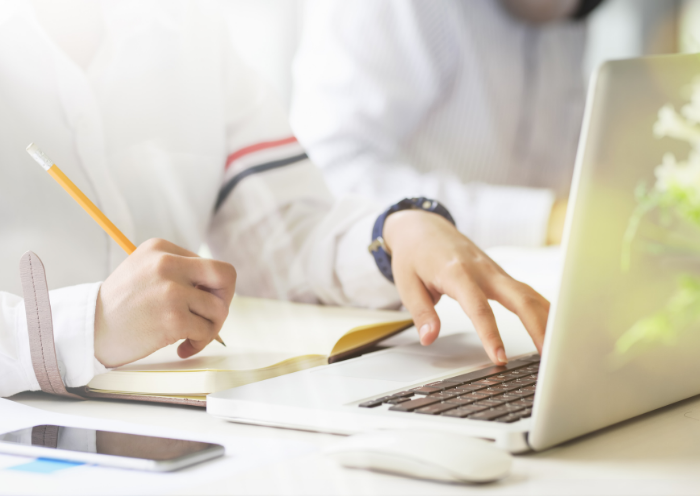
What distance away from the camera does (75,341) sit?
1.44 ft

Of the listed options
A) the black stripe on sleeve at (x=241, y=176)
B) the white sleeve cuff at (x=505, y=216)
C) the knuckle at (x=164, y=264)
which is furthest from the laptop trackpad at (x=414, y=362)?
the white sleeve cuff at (x=505, y=216)

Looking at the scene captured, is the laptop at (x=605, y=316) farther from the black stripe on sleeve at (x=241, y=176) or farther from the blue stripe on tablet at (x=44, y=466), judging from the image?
the black stripe on sleeve at (x=241, y=176)

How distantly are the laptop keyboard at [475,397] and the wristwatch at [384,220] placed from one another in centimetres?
27

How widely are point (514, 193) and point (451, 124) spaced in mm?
356

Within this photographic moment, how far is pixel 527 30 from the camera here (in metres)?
1.80

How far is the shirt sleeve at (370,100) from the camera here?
4.91 ft

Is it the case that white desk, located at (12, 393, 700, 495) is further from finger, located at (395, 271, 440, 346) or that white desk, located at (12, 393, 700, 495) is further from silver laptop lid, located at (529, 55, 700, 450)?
→ finger, located at (395, 271, 440, 346)

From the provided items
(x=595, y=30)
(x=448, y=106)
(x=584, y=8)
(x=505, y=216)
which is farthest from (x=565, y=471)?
(x=595, y=30)

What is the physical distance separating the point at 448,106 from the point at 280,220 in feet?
3.11

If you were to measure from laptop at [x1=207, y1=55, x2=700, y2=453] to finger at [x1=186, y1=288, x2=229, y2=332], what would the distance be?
78 millimetres

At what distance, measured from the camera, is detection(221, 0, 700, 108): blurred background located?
57.6 inches

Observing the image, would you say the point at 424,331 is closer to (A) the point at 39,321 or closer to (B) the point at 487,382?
(B) the point at 487,382

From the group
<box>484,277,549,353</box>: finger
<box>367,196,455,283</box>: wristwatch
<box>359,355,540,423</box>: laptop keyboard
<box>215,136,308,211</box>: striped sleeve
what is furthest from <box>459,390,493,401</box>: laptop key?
<box>215,136,308,211</box>: striped sleeve

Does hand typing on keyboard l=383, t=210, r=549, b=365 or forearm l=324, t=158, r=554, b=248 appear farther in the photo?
forearm l=324, t=158, r=554, b=248
